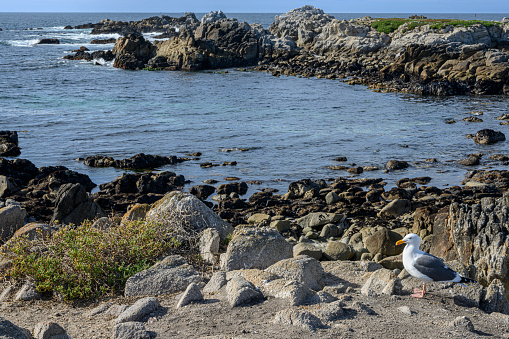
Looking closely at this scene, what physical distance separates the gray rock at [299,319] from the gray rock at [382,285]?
51.3 inches

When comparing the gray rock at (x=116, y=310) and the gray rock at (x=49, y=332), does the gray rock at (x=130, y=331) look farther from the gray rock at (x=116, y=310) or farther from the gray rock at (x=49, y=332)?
the gray rock at (x=116, y=310)

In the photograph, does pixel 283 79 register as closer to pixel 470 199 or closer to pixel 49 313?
pixel 470 199

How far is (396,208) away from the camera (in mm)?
15180

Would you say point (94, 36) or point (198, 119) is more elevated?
point (94, 36)

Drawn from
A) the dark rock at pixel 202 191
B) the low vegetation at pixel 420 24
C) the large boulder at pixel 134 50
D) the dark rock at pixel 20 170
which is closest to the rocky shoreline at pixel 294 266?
the dark rock at pixel 202 191

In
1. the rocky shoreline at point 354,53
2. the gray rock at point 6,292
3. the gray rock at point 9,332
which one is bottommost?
the gray rock at point 6,292

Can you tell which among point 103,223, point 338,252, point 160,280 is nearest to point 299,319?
point 160,280

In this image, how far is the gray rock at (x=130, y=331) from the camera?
5.54 metres

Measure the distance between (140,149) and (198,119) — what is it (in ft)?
28.8

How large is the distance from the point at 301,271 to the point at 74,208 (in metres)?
8.85

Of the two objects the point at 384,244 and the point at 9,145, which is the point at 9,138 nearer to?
the point at 9,145

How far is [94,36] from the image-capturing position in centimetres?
10694

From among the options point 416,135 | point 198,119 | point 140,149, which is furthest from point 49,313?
point 198,119

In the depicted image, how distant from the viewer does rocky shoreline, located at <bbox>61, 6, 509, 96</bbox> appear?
46094mm
